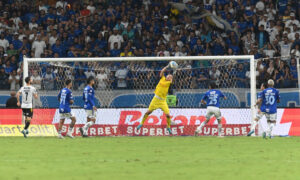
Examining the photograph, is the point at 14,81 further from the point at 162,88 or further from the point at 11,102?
the point at 162,88

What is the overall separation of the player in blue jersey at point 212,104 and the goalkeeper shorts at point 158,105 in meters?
1.29

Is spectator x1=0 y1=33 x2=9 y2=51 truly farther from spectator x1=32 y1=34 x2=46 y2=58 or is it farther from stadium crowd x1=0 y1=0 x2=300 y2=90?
spectator x1=32 y1=34 x2=46 y2=58

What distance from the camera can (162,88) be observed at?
74.0 feet

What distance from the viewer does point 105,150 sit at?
616 inches

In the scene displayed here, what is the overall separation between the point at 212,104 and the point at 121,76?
4400 millimetres

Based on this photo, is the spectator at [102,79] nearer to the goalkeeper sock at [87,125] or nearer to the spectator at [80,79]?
the spectator at [80,79]

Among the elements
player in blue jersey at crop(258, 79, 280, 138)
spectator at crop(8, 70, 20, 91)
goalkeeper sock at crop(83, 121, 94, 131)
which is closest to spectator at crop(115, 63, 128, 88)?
goalkeeper sock at crop(83, 121, 94, 131)

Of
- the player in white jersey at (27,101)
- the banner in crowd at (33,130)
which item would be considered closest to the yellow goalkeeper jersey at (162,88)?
the banner in crowd at (33,130)

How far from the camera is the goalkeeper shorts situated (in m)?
22.2

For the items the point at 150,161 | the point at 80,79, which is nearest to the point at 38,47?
the point at 80,79

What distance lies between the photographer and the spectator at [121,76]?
2461 centimetres

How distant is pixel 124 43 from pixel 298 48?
24.7 ft

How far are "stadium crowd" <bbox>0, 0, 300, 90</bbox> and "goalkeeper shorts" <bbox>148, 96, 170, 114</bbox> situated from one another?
2192mm

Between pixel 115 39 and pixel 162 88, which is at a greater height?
pixel 115 39
